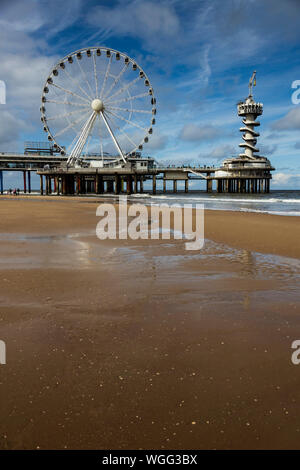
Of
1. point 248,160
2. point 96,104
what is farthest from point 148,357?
point 248,160

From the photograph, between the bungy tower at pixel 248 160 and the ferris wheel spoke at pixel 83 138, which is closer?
the ferris wheel spoke at pixel 83 138

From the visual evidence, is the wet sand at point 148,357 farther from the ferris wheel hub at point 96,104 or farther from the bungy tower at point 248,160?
the bungy tower at point 248,160

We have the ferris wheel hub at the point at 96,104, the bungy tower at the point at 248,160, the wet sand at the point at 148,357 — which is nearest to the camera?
the wet sand at the point at 148,357

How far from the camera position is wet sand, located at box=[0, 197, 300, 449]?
1.74 m

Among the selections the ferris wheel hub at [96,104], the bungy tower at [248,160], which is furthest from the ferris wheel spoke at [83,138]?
the bungy tower at [248,160]

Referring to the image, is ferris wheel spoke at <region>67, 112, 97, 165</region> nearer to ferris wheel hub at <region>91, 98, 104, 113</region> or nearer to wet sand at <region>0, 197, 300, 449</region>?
ferris wheel hub at <region>91, 98, 104, 113</region>

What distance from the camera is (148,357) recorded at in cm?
249

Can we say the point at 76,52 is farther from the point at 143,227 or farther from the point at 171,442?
the point at 171,442

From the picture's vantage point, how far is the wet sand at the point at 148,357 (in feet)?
5.72

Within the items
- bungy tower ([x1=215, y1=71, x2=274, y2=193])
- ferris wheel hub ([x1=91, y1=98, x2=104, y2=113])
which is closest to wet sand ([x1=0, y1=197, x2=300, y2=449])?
ferris wheel hub ([x1=91, y1=98, x2=104, y2=113])

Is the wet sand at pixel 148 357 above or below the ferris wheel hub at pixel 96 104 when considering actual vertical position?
below

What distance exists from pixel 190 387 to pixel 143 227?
9168 millimetres

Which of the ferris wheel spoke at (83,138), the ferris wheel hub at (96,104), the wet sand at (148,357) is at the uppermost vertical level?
the ferris wheel hub at (96,104)

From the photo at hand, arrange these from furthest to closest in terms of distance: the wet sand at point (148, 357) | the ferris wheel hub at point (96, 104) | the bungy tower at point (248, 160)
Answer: the bungy tower at point (248, 160), the ferris wheel hub at point (96, 104), the wet sand at point (148, 357)
